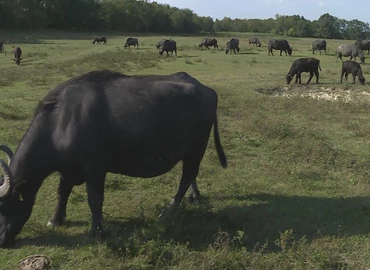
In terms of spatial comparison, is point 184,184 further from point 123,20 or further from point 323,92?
point 123,20

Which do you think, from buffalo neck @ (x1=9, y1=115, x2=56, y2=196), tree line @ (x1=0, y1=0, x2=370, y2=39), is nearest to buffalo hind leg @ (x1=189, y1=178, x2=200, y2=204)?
buffalo neck @ (x1=9, y1=115, x2=56, y2=196)

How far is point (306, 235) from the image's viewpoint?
4891 millimetres

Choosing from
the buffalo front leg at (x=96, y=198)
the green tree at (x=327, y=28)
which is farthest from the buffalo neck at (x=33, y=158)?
the green tree at (x=327, y=28)

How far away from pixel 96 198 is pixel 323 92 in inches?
480

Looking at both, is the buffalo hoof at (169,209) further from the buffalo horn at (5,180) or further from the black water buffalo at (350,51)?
the black water buffalo at (350,51)

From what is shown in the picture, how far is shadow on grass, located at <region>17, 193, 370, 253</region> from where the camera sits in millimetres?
4648

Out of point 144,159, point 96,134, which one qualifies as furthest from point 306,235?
point 96,134

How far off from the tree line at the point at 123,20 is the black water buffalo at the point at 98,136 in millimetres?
61085

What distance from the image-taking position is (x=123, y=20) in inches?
3061

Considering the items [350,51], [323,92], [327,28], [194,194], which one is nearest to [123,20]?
[327,28]

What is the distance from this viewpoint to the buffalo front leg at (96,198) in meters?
4.57

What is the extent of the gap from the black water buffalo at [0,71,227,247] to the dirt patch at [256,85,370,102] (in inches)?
379

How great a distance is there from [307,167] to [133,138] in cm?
393

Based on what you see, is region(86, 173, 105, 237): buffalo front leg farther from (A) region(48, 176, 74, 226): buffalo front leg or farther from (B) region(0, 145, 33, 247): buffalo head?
(B) region(0, 145, 33, 247): buffalo head
